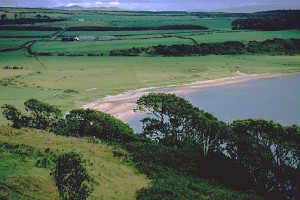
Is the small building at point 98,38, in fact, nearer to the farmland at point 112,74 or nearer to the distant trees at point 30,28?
the farmland at point 112,74

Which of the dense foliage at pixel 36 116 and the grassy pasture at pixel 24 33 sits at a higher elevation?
the grassy pasture at pixel 24 33

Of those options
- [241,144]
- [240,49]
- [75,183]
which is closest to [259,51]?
[240,49]

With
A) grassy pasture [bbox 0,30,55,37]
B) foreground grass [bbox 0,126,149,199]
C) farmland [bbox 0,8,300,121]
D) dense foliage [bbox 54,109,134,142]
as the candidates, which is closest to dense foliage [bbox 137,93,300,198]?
dense foliage [bbox 54,109,134,142]

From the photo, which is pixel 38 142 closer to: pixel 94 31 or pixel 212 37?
pixel 212 37

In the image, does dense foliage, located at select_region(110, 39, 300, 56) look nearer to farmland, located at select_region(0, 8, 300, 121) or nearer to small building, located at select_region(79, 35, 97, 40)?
farmland, located at select_region(0, 8, 300, 121)

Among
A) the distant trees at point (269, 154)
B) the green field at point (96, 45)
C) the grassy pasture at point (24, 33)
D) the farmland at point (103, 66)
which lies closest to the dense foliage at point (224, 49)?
the farmland at point (103, 66)
